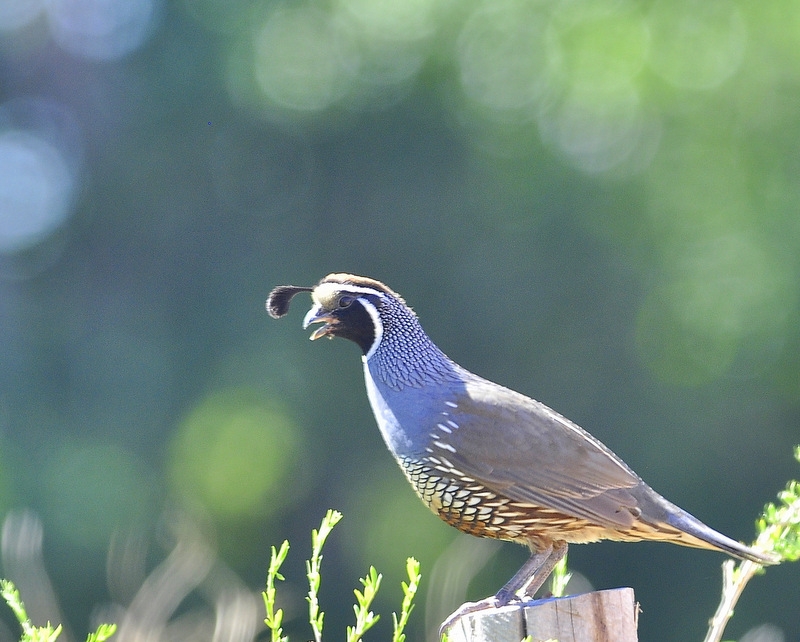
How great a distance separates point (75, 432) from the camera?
10.8m

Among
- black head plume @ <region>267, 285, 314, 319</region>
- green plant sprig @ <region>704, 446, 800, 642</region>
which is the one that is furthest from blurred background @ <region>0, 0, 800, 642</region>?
green plant sprig @ <region>704, 446, 800, 642</region>

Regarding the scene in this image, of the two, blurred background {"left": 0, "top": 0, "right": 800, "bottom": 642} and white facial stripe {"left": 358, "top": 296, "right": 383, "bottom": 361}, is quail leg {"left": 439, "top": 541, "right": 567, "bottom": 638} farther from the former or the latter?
blurred background {"left": 0, "top": 0, "right": 800, "bottom": 642}

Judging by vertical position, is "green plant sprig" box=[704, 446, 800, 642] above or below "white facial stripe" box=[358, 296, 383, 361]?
below

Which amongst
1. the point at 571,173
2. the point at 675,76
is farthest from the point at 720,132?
the point at 571,173

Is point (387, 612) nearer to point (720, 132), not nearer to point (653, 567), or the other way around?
point (653, 567)

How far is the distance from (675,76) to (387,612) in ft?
17.8

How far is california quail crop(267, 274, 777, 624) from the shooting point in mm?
3396

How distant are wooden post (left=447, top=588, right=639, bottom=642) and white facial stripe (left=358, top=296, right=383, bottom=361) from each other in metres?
1.26

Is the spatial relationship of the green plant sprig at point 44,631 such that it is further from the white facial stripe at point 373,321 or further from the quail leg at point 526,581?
the white facial stripe at point 373,321

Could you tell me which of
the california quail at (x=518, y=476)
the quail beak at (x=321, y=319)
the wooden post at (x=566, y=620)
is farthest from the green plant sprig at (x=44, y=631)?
the quail beak at (x=321, y=319)

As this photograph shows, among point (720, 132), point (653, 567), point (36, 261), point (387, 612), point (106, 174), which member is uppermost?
point (720, 132)

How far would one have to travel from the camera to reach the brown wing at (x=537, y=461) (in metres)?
3.41

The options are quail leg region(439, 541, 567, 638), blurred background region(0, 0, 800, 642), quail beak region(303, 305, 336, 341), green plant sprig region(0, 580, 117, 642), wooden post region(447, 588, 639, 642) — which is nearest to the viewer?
green plant sprig region(0, 580, 117, 642)

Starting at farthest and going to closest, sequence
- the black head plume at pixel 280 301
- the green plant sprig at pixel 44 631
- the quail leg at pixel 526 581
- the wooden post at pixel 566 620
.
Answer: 1. the black head plume at pixel 280 301
2. the quail leg at pixel 526 581
3. the wooden post at pixel 566 620
4. the green plant sprig at pixel 44 631
